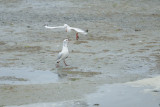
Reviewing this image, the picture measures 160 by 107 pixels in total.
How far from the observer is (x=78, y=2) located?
2483cm

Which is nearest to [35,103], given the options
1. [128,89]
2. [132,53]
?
[128,89]

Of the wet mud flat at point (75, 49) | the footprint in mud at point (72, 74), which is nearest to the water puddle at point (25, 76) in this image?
the wet mud flat at point (75, 49)

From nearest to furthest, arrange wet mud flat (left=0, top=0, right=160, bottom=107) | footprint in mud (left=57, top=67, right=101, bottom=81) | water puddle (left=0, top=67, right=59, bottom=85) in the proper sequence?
wet mud flat (left=0, top=0, right=160, bottom=107)
water puddle (left=0, top=67, right=59, bottom=85)
footprint in mud (left=57, top=67, right=101, bottom=81)

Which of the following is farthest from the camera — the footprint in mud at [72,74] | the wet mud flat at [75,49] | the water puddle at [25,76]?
the footprint in mud at [72,74]

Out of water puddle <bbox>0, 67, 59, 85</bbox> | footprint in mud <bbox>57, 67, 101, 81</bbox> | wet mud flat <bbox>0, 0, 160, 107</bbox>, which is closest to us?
wet mud flat <bbox>0, 0, 160, 107</bbox>

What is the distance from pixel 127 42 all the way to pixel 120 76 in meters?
4.76

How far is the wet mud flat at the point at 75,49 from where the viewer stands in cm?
1019

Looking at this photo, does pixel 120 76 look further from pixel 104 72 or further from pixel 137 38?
pixel 137 38

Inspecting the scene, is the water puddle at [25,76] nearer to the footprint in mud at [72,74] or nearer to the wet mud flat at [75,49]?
the wet mud flat at [75,49]

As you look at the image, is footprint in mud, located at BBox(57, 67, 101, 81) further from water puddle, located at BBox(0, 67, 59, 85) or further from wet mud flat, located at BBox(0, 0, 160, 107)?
Answer: water puddle, located at BBox(0, 67, 59, 85)

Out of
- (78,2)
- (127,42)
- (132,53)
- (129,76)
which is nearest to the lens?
(129,76)

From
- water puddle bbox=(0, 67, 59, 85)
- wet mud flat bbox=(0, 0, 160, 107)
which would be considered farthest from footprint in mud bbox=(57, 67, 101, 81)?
water puddle bbox=(0, 67, 59, 85)

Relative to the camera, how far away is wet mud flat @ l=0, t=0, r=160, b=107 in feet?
33.4

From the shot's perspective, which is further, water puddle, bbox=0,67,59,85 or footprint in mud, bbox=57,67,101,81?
footprint in mud, bbox=57,67,101,81
